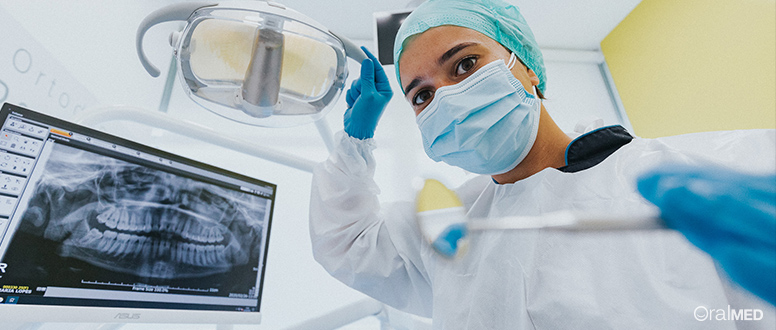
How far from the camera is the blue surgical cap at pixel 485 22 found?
0.91m

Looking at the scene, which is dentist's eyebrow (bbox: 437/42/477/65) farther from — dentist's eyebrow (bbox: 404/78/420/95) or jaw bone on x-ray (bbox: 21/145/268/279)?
jaw bone on x-ray (bbox: 21/145/268/279)

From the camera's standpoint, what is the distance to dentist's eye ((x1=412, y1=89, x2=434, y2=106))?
94cm

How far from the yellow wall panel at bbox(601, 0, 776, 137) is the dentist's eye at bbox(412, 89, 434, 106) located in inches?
65.1

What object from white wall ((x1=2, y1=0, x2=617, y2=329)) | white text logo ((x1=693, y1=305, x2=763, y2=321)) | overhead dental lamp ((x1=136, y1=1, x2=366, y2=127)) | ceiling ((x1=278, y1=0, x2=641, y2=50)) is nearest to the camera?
white text logo ((x1=693, y1=305, x2=763, y2=321))

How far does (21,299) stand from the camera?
0.68m

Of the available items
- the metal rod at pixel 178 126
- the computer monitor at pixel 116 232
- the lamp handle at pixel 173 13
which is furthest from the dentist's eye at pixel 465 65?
the computer monitor at pixel 116 232

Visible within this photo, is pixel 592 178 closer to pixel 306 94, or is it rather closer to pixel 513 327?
pixel 513 327

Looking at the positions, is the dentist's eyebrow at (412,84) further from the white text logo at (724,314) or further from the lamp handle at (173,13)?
the white text logo at (724,314)

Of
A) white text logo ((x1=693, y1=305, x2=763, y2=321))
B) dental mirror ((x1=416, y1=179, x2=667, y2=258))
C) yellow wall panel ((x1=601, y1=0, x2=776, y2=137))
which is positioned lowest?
white text logo ((x1=693, y1=305, x2=763, y2=321))

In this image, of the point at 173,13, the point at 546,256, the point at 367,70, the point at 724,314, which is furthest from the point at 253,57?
the point at 724,314

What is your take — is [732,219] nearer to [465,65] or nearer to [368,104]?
[465,65]

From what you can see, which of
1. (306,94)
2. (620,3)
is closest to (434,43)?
(306,94)

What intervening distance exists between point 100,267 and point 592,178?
1111 mm

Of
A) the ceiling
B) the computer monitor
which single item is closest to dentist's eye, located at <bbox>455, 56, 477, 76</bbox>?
the computer monitor
